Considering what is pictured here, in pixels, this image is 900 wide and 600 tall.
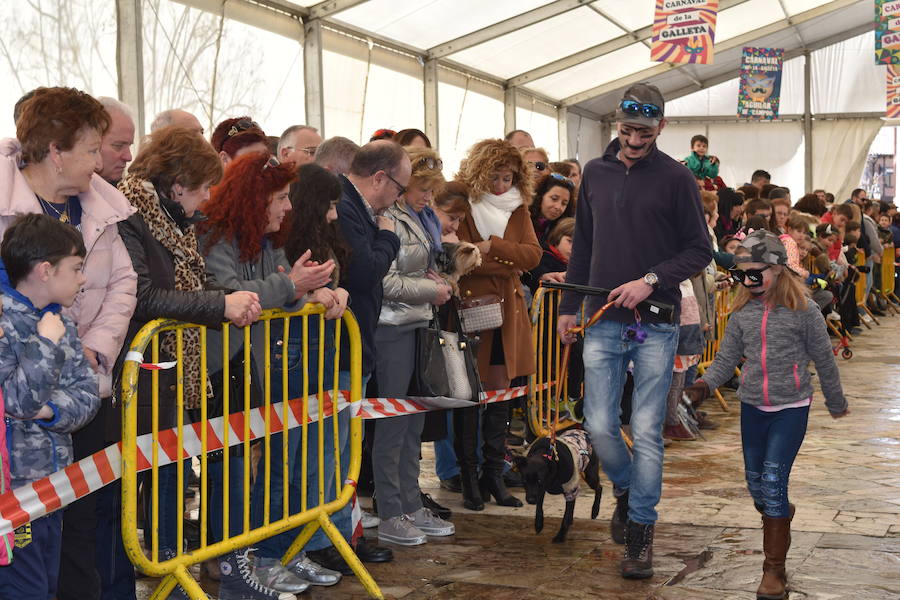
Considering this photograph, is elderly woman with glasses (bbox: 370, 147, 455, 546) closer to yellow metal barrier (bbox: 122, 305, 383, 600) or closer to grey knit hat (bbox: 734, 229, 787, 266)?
yellow metal barrier (bbox: 122, 305, 383, 600)

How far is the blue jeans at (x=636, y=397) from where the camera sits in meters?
5.04

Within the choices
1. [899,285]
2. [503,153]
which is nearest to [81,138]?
[503,153]

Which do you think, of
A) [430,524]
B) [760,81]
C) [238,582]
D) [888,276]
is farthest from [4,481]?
[760,81]

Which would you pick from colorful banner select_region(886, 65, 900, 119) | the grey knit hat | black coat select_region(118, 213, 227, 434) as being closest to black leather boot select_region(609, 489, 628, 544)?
the grey knit hat

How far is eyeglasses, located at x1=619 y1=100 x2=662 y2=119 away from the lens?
16.4 feet

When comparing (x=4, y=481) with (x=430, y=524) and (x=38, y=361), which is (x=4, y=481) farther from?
(x=430, y=524)

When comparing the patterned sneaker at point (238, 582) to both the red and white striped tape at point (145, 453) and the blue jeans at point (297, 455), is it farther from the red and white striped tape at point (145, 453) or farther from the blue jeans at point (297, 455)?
the red and white striped tape at point (145, 453)

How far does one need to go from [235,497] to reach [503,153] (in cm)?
291

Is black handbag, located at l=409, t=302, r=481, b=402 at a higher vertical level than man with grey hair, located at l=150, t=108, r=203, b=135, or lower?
lower

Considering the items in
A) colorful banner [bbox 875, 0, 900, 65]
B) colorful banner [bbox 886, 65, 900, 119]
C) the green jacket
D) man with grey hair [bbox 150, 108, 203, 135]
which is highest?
colorful banner [bbox 875, 0, 900, 65]

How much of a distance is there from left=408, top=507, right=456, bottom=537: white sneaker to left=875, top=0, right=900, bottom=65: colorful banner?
1503 centimetres

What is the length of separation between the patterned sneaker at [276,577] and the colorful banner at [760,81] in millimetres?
18361

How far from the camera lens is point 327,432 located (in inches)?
190

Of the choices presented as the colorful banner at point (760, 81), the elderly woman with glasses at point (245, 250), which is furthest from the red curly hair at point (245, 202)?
the colorful banner at point (760, 81)
